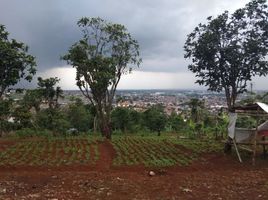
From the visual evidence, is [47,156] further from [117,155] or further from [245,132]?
[245,132]

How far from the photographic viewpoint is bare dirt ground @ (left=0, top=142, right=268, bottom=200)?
10.4 meters

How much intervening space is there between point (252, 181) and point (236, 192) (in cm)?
175

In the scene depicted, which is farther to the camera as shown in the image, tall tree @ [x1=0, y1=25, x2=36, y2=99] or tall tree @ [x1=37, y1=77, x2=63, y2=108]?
tall tree @ [x1=37, y1=77, x2=63, y2=108]

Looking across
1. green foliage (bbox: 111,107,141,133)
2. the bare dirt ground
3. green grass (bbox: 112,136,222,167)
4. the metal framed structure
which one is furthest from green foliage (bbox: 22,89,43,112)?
the metal framed structure

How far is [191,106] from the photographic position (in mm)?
38094

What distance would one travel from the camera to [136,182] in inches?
471

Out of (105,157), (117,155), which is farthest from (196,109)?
(105,157)

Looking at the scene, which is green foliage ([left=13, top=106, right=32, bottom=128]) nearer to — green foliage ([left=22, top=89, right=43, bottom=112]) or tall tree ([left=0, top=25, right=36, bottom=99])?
green foliage ([left=22, top=89, right=43, bottom=112])

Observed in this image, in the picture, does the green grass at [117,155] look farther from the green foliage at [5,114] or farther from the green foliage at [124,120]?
the green foliage at [124,120]

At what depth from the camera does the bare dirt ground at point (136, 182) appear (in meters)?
10.4

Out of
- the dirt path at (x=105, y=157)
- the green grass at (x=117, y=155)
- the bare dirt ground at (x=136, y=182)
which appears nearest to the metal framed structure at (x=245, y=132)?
the bare dirt ground at (x=136, y=182)

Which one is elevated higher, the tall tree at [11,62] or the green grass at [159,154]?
the tall tree at [11,62]

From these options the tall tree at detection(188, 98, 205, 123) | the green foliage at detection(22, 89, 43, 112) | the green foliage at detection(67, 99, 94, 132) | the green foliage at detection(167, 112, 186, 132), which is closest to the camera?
the green foliage at detection(22, 89, 43, 112)

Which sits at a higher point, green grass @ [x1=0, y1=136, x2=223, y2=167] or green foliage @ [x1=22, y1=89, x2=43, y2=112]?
green foliage @ [x1=22, y1=89, x2=43, y2=112]
